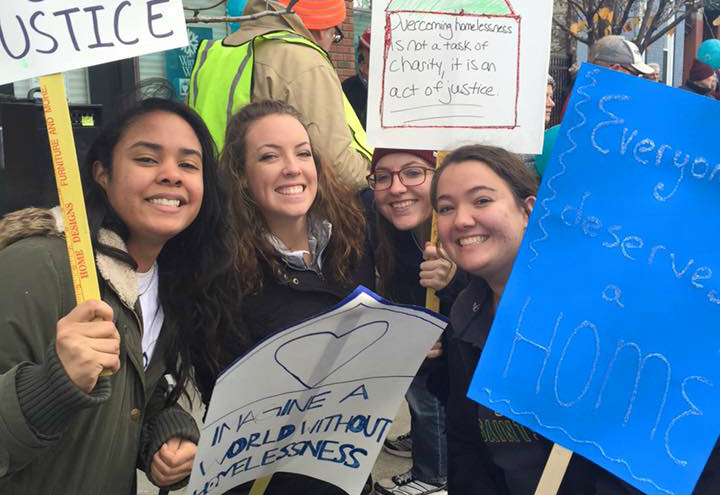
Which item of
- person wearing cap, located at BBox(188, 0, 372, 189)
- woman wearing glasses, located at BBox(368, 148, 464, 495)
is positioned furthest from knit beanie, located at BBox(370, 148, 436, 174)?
person wearing cap, located at BBox(188, 0, 372, 189)

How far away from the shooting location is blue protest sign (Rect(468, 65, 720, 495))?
1.55m

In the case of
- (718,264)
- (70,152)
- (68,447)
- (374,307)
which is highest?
(70,152)

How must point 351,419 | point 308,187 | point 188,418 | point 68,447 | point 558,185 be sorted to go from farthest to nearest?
point 308,187, point 188,418, point 351,419, point 68,447, point 558,185

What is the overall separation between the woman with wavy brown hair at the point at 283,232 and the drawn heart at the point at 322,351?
0.56 metres

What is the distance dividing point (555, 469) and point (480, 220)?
71cm

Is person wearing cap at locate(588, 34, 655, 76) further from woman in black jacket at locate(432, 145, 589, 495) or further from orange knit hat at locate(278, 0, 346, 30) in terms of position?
woman in black jacket at locate(432, 145, 589, 495)

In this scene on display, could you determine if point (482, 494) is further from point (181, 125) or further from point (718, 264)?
point (181, 125)

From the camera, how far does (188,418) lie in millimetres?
2221

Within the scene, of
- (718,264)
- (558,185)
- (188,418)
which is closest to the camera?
(718,264)

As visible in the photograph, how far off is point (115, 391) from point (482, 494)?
3.42 feet

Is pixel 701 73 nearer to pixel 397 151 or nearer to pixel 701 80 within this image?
pixel 701 80

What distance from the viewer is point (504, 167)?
223cm

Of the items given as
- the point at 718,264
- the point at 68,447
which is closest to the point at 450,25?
the point at 718,264

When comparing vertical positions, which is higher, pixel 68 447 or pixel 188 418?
pixel 68 447
